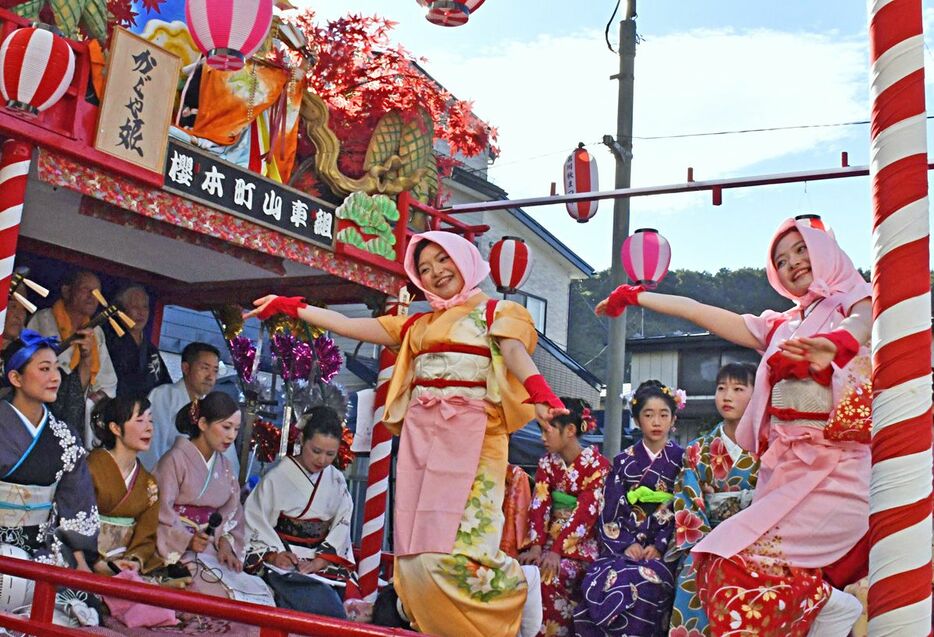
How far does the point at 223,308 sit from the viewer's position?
886 cm

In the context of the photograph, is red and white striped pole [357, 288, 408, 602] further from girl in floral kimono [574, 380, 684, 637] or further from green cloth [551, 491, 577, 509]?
girl in floral kimono [574, 380, 684, 637]

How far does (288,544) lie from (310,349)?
2.91 metres

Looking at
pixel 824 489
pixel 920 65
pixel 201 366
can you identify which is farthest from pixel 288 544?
A: pixel 920 65

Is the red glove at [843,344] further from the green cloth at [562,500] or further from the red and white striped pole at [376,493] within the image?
the red and white striped pole at [376,493]

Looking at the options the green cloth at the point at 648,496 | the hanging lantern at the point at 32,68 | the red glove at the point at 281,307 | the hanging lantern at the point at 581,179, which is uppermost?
the hanging lantern at the point at 581,179

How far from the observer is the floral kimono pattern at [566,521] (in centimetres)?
566

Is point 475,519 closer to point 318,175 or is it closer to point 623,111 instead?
point 318,175

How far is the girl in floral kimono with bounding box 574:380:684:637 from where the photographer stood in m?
5.04

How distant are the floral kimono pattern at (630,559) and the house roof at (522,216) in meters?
13.1

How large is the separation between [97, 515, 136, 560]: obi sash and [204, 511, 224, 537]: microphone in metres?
0.58

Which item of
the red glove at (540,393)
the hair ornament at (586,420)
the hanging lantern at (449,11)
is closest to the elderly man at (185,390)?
the hair ornament at (586,420)

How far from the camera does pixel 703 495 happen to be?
5152 mm

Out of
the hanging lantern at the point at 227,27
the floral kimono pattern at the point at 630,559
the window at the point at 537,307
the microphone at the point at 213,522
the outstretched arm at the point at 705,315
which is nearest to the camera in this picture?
the outstretched arm at the point at 705,315

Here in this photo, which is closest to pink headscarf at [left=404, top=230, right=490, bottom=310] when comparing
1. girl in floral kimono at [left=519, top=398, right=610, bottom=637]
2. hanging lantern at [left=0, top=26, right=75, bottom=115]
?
girl in floral kimono at [left=519, top=398, right=610, bottom=637]
